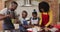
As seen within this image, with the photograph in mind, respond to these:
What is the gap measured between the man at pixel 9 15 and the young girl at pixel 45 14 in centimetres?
22

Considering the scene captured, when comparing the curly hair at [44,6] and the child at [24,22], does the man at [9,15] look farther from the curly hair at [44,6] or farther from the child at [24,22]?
the curly hair at [44,6]

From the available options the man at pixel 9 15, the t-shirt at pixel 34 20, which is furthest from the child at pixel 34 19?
the man at pixel 9 15

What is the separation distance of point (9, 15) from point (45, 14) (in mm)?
307

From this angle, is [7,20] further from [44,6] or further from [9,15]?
[44,6]

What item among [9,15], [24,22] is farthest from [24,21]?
[9,15]

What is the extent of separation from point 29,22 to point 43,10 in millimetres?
159

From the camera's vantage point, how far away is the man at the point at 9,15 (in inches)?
53.4

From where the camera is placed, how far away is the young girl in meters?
1.39

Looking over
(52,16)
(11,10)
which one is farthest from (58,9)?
(11,10)

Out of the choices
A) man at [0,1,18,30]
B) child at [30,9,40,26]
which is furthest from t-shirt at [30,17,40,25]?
man at [0,1,18,30]

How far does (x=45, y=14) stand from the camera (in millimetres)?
1396

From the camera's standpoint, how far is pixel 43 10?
1400mm

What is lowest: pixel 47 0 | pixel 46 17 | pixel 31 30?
pixel 31 30

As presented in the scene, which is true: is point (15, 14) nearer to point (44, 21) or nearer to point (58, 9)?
point (44, 21)
